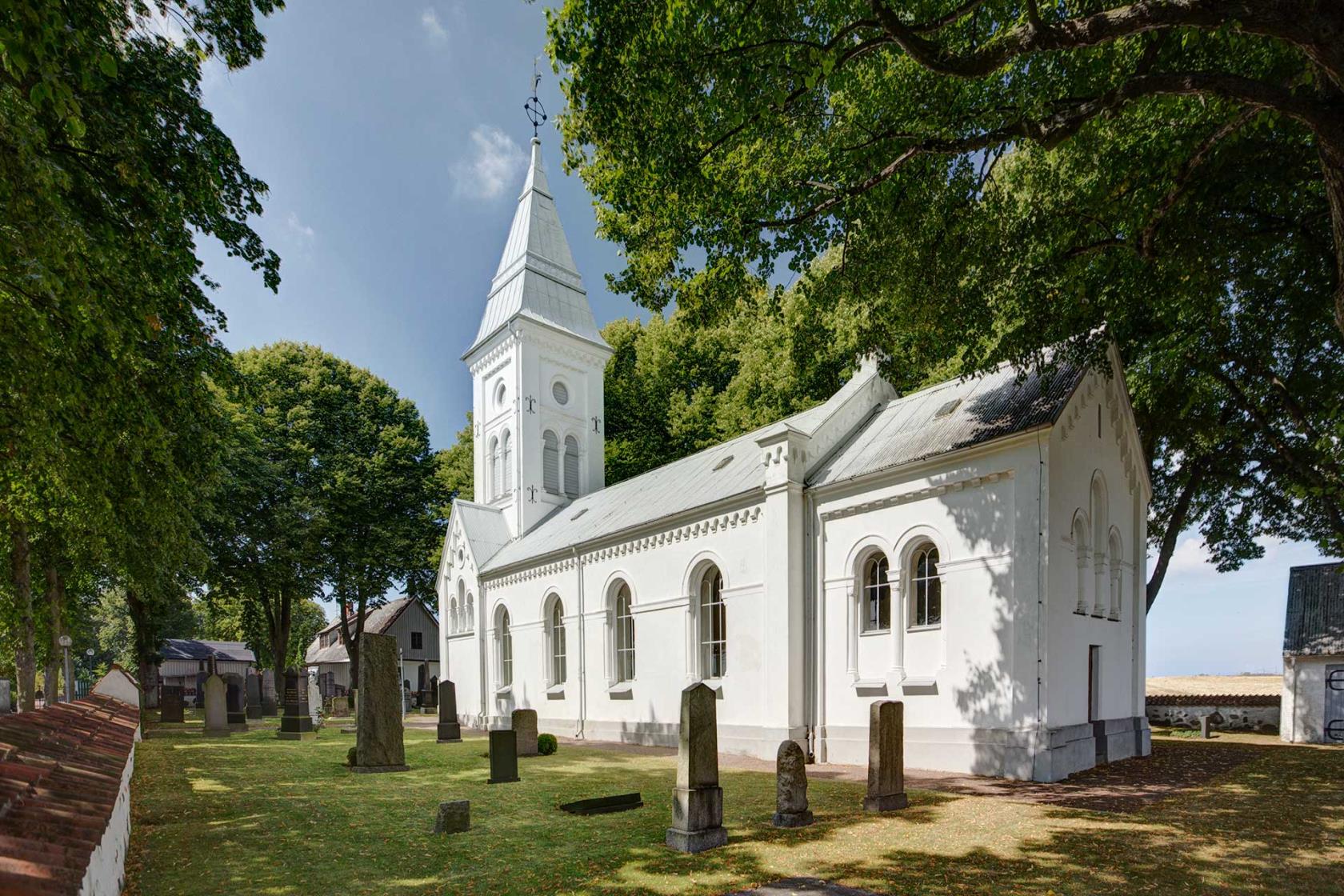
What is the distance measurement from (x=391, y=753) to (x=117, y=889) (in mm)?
7897

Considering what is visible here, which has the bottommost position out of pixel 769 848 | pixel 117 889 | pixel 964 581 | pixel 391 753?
pixel 391 753

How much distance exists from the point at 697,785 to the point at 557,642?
16076mm

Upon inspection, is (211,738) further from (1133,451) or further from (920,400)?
(1133,451)

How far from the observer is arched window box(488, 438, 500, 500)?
2998 centimetres

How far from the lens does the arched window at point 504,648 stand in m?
25.9

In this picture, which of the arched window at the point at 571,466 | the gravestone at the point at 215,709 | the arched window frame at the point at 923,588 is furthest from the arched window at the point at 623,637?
the gravestone at the point at 215,709

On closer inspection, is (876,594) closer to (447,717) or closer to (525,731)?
(525,731)

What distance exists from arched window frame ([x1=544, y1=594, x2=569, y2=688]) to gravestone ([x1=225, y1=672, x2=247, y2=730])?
10044 millimetres

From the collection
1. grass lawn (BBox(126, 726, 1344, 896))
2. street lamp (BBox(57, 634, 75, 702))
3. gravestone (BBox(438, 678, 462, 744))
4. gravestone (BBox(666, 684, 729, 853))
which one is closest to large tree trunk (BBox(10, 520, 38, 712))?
street lamp (BBox(57, 634, 75, 702))

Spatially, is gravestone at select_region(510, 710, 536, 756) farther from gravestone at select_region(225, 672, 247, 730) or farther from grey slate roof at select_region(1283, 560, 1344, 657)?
grey slate roof at select_region(1283, 560, 1344, 657)

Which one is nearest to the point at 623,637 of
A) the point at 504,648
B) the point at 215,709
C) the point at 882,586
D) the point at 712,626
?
the point at 712,626

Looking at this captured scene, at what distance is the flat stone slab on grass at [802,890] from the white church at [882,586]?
7.13 m

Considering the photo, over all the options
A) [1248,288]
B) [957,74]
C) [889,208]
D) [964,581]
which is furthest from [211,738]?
[1248,288]

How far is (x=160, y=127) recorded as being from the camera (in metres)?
8.39
